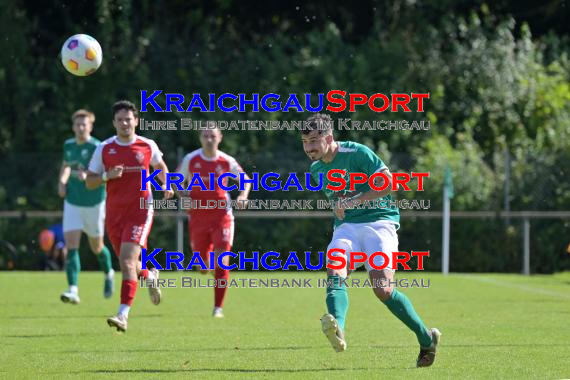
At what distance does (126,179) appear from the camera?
11.3 m

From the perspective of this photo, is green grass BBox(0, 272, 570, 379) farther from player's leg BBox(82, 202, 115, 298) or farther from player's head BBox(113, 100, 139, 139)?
player's head BBox(113, 100, 139, 139)

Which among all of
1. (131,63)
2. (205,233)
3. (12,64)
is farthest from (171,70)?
(205,233)

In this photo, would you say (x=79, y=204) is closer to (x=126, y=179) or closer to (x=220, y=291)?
(x=220, y=291)

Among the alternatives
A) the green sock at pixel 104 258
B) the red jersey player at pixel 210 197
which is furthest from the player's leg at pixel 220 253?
the green sock at pixel 104 258

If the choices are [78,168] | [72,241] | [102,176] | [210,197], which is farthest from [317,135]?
[72,241]

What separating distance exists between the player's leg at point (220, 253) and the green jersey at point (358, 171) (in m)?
4.42

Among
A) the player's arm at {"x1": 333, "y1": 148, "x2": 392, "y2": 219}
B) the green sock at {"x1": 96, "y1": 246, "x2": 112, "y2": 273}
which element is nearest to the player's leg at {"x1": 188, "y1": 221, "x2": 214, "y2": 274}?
the green sock at {"x1": 96, "y1": 246, "x2": 112, "y2": 273}

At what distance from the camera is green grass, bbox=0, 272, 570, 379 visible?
8086mm

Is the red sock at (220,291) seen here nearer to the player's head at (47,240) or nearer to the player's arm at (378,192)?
the player's arm at (378,192)

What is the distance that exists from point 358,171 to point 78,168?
6737 mm

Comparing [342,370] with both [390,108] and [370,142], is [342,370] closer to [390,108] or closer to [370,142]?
[370,142]

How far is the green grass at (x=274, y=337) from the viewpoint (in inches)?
318

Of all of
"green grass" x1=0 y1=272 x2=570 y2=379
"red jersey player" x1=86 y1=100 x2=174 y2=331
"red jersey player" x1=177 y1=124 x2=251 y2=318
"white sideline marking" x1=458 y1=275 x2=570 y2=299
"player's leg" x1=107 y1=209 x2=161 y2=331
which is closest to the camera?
"green grass" x1=0 y1=272 x2=570 y2=379

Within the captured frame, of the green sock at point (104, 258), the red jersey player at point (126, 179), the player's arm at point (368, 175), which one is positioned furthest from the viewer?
the green sock at point (104, 258)
